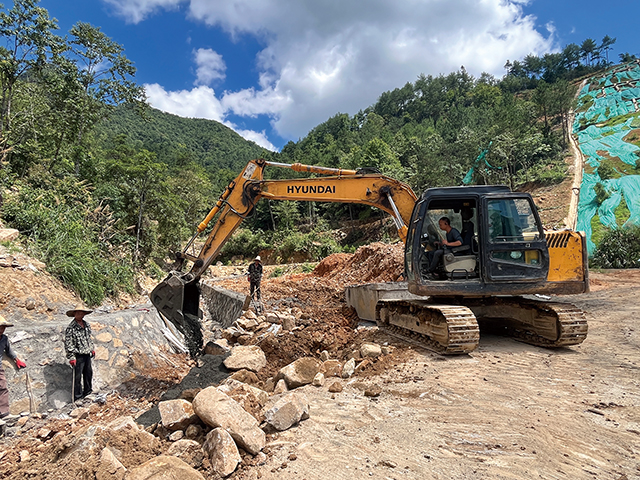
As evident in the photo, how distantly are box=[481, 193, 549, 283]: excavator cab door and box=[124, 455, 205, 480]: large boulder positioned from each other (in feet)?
14.8

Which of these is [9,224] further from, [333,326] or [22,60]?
[333,326]

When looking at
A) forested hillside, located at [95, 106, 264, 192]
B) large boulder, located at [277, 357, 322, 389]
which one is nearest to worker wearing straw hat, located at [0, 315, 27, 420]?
large boulder, located at [277, 357, 322, 389]

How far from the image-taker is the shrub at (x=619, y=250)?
1681 centimetres

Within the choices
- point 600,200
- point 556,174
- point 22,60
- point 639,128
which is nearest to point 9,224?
point 22,60

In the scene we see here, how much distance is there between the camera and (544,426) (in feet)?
10.6

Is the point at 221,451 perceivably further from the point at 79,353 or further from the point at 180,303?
the point at 180,303

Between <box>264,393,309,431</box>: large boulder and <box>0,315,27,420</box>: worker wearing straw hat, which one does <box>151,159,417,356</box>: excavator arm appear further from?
<box>264,393,309,431</box>: large boulder

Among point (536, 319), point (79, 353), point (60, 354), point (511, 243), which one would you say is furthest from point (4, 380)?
point (536, 319)

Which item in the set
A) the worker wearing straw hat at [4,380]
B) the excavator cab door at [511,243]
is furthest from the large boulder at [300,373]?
the worker wearing straw hat at [4,380]

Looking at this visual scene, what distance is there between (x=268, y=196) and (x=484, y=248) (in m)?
3.94

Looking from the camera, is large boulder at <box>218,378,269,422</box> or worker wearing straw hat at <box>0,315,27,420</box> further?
worker wearing straw hat at <box>0,315,27,420</box>

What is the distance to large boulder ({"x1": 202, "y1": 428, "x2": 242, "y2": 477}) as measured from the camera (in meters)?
2.79

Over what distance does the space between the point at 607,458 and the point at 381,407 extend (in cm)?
184

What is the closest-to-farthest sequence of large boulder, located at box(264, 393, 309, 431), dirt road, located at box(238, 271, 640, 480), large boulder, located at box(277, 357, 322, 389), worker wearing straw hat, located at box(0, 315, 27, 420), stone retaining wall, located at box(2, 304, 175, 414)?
dirt road, located at box(238, 271, 640, 480)
large boulder, located at box(264, 393, 309, 431)
worker wearing straw hat, located at box(0, 315, 27, 420)
large boulder, located at box(277, 357, 322, 389)
stone retaining wall, located at box(2, 304, 175, 414)
